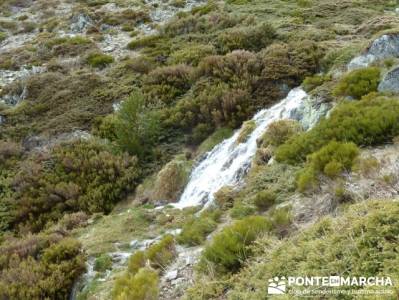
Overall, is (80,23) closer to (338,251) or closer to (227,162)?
(227,162)

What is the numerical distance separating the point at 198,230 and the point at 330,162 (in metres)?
2.51

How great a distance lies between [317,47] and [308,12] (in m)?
7.06

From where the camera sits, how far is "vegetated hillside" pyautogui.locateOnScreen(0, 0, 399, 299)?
541 cm

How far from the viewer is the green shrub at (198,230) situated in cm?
718

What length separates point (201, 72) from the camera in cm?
1661

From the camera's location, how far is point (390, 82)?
874cm

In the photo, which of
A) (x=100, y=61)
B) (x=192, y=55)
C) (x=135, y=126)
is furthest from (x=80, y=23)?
(x=135, y=126)

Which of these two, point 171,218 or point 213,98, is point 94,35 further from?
point 171,218

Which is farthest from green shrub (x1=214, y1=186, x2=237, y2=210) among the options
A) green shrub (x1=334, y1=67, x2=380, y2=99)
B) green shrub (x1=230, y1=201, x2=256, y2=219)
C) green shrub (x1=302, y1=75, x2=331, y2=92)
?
green shrub (x1=302, y1=75, x2=331, y2=92)

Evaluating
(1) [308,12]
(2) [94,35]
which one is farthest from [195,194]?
(2) [94,35]

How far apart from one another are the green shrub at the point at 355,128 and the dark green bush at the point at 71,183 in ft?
20.1

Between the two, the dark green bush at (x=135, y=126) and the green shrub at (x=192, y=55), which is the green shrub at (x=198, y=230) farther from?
the green shrub at (x=192, y=55)

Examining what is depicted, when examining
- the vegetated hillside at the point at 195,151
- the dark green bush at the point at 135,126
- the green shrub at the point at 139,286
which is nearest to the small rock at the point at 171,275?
the vegetated hillside at the point at 195,151

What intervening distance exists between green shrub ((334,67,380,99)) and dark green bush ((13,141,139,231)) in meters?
6.67
